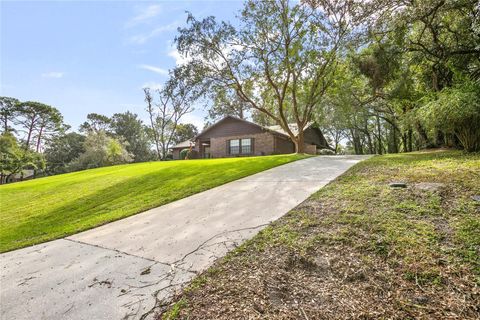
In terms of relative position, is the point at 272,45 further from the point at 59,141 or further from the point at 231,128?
the point at 59,141

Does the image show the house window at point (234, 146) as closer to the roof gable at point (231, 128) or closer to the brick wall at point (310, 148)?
the roof gable at point (231, 128)

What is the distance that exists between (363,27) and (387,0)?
4.57 feet

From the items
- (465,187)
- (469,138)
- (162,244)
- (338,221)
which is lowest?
(162,244)

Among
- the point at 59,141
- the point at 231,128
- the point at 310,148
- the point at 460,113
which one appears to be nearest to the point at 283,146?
the point at 310,148

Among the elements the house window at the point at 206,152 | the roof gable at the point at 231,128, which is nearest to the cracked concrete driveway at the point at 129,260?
the roof gable at the point at 231,128

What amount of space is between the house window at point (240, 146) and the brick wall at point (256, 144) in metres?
0.35

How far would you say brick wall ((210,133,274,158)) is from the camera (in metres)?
20.0

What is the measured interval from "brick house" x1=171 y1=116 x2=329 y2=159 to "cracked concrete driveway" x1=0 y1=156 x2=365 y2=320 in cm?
1563

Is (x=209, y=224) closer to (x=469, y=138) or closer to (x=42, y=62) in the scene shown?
(x=469, y=138)

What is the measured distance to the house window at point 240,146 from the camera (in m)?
20.9

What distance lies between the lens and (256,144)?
20.6 m

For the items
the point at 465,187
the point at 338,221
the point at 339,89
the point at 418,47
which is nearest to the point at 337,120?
the point at 339,89

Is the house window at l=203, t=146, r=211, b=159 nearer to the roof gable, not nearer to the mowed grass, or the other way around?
the roof gable

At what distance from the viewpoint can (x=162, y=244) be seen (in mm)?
2889
